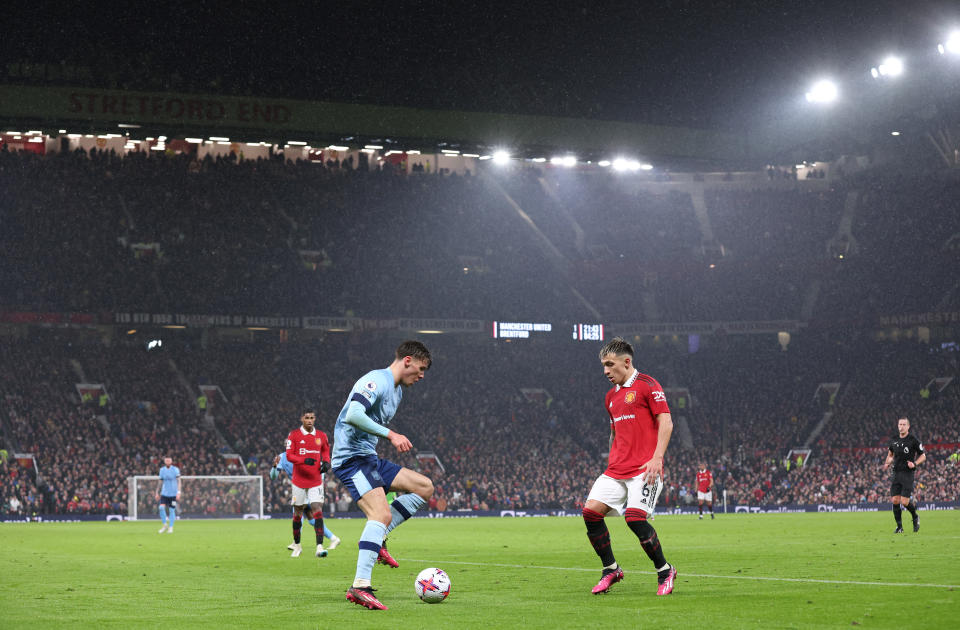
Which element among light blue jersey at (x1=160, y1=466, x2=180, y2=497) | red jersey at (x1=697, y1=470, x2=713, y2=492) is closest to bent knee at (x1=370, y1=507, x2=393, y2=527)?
light blue jersey at (x1=160, y1=466, x2=180, y2=497)

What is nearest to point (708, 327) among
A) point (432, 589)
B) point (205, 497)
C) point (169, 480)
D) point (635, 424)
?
point (205, 497)

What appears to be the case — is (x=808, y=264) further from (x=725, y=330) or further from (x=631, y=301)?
(x=631, y=301)

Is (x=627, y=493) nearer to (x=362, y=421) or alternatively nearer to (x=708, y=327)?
(x=362, y=421)

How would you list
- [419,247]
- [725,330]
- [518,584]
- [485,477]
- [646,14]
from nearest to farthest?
[518,584], [646,14], [485,477], [419,247], [725,330]

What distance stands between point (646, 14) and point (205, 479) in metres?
23.7

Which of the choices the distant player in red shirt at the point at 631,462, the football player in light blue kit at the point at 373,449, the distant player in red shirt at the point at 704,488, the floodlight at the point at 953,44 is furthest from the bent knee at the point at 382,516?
the floodlight at the point at 953,44

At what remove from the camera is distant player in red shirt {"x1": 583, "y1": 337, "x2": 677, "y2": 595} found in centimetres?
1061

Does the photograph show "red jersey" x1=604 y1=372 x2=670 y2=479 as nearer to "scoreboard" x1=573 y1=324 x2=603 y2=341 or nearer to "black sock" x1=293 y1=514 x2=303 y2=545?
"black sock" x1=293 y1=514 x2=303 y2=545

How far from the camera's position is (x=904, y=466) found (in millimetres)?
22656

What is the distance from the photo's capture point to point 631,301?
64688 mm

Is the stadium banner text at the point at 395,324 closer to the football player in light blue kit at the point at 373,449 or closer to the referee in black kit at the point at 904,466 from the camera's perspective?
the referee in black kit at the point at 904,466

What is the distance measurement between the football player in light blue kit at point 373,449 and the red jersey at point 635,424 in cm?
195

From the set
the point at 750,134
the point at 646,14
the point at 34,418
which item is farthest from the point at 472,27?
the point at 34,418

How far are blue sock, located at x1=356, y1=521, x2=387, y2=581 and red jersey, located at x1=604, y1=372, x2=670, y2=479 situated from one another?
237cm
